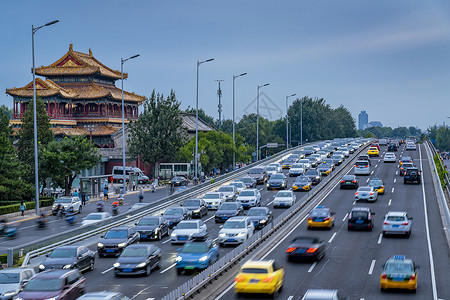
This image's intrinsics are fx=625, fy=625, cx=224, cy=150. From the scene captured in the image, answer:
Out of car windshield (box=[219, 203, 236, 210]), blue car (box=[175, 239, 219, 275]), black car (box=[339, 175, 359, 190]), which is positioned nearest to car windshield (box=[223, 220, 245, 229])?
blue car (box=[175, 239, 219, 275])

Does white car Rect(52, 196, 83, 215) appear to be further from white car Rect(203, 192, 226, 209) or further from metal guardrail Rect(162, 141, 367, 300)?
metal guardrail Rect(162, 141, 367, 300)

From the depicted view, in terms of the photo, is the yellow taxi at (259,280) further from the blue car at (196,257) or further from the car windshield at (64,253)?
the car windshield at (64,253)

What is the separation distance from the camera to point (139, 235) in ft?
121

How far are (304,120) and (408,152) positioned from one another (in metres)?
84.8

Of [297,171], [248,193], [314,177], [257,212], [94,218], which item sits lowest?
[94,218]

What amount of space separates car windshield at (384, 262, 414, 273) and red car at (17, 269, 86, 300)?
12.4 m

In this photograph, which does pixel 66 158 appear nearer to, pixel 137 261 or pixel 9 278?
pixel 137 261

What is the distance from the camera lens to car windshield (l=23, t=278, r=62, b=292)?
22.8 m

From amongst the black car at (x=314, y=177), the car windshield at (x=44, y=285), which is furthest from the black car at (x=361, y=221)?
the black car at (x=314, y=177)

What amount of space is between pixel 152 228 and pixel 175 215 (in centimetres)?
568

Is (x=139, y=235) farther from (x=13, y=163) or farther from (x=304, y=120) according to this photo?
(x=304, y=120)

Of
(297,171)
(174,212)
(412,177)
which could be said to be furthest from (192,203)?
(297,171)

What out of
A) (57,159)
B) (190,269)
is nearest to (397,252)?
(190,269)

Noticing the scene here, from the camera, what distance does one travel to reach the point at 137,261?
2842cm
